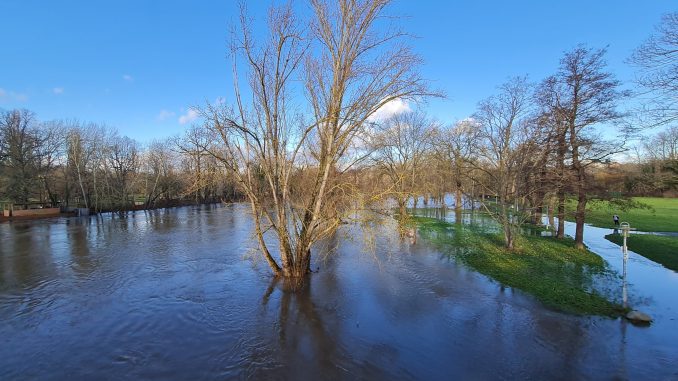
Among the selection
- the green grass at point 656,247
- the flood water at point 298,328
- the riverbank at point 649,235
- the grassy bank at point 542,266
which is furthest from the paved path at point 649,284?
the grassy bank at point 542,266

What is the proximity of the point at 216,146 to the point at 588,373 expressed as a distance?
12.2m

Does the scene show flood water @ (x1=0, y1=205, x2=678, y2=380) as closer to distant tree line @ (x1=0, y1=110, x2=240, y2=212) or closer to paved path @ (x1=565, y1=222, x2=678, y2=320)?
paved path @ (x1=565, y1=222, x2=678, y2=320)

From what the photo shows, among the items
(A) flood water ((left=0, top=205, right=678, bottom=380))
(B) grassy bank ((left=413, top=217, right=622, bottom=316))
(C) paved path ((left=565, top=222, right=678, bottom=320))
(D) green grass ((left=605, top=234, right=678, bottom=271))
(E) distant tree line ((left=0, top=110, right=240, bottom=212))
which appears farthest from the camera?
(E) distant tree line ((left=0, top=110, right=240, bottom=212))

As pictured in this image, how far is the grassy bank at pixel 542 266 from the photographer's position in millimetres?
10789

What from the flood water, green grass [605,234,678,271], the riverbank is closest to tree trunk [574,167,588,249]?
the riverbank

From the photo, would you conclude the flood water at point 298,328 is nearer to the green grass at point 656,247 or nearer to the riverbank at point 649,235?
the green grass at point 656,247

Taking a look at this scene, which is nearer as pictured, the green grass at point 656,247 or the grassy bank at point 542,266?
the grassy bank at point 542,266

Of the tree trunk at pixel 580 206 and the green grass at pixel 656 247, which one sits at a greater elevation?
the tree trunk at pixel 580 206

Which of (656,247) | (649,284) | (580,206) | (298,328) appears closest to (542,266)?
(649,284)

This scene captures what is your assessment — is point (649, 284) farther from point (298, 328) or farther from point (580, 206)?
point (298, 328)

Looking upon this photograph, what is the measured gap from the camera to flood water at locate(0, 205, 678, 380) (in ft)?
23.6

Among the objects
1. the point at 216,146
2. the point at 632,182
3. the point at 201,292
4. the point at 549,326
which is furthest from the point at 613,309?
the point at 216,146

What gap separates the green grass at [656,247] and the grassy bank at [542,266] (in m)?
3.25

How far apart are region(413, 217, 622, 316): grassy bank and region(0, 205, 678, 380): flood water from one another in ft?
2.68
